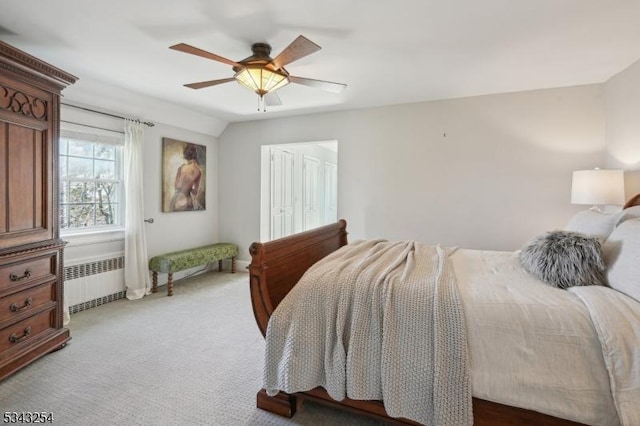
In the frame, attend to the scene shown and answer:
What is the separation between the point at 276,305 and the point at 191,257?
279 centimetres

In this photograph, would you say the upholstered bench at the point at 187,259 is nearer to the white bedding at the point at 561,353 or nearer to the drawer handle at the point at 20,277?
the drawer handle at the point at 20,277

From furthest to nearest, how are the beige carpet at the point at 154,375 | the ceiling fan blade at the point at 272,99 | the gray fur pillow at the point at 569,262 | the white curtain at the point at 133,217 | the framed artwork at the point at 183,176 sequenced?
1. the framed artwork at the point at 183,176
2. the white curtain at the point at 133,217
3. the ceiling fan blade at the point at 272,99
4. the beige carpet at the point at 154,375
5. the gray fur pillow at the point at 569,262

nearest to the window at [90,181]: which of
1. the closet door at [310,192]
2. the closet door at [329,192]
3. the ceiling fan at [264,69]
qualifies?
the ceiling fan at [264,69]

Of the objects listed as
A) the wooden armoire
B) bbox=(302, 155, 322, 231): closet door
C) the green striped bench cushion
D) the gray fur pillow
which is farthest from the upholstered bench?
the gray fur pillow

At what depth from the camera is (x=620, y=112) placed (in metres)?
2.94

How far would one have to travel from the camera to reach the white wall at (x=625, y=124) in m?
2.73

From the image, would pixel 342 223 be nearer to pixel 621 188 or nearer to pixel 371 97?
pixel 371 97

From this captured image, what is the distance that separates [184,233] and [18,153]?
2.54 meters

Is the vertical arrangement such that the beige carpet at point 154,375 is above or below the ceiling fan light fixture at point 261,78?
below

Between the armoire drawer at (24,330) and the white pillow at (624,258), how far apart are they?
12.1ft

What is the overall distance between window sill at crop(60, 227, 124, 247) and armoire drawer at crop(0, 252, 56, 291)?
2.45 ft

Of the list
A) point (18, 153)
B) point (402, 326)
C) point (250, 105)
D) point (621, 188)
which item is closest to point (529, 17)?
point (621, 188)

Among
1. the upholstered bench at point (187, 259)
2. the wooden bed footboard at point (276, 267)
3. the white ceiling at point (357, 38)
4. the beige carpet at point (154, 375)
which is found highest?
the white ceiling at point (357, 38)

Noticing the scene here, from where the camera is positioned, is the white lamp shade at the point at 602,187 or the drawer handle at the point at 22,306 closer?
the drawer handle at the point at 22,306
